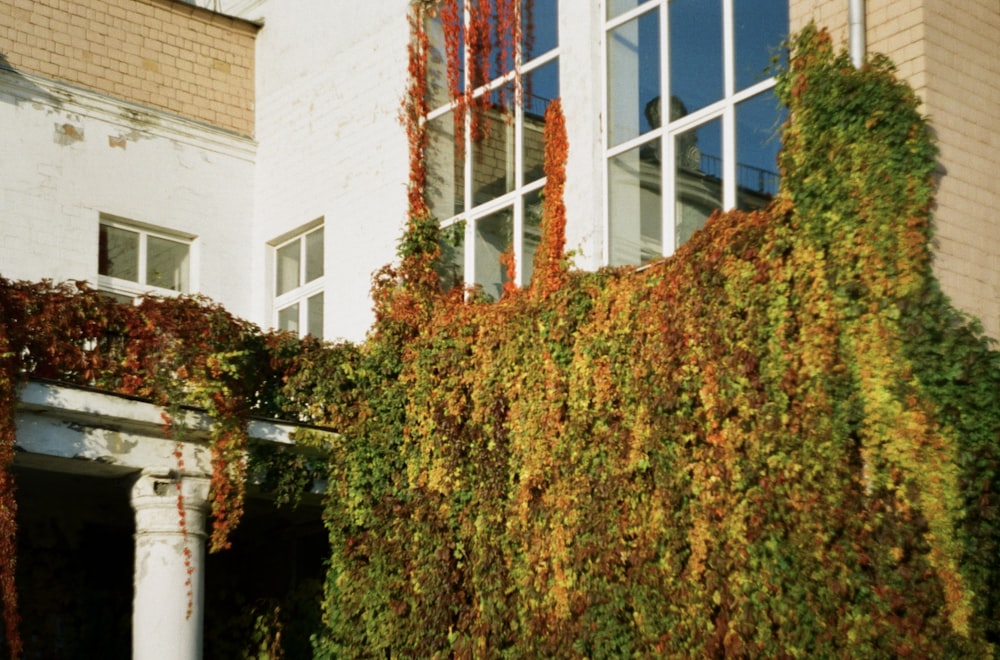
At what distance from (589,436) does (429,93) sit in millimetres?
5081

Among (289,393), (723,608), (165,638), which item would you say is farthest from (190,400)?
(723,608)

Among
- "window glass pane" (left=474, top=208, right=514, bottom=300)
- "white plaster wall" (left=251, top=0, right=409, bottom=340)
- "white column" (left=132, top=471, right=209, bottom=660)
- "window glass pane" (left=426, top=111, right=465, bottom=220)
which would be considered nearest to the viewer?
"white column" (left=132, top=471, right=209, bottom=660)

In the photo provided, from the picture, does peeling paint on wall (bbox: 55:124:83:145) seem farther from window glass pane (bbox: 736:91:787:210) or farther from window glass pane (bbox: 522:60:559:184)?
window glass pane (bbox: 736:91:787:210)

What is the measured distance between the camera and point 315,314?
56.0 ft

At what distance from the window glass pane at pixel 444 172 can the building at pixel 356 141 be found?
0.02 m

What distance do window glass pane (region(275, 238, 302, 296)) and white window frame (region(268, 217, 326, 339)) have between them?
0.02 metres

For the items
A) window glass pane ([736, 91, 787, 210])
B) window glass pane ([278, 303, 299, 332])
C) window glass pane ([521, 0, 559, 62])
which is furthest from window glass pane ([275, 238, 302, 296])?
window glass pane ([736, 91, 787, 210])

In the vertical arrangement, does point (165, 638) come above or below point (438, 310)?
below

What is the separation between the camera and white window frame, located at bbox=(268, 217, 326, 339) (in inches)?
673

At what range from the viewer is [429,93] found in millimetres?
16109

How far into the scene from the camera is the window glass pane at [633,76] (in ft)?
45.1

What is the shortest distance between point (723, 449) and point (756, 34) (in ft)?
11.8

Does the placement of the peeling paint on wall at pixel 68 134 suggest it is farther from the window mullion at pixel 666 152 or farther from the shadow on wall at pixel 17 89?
the window mullion at pixel 666 152

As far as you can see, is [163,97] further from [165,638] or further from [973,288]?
[973,288]
